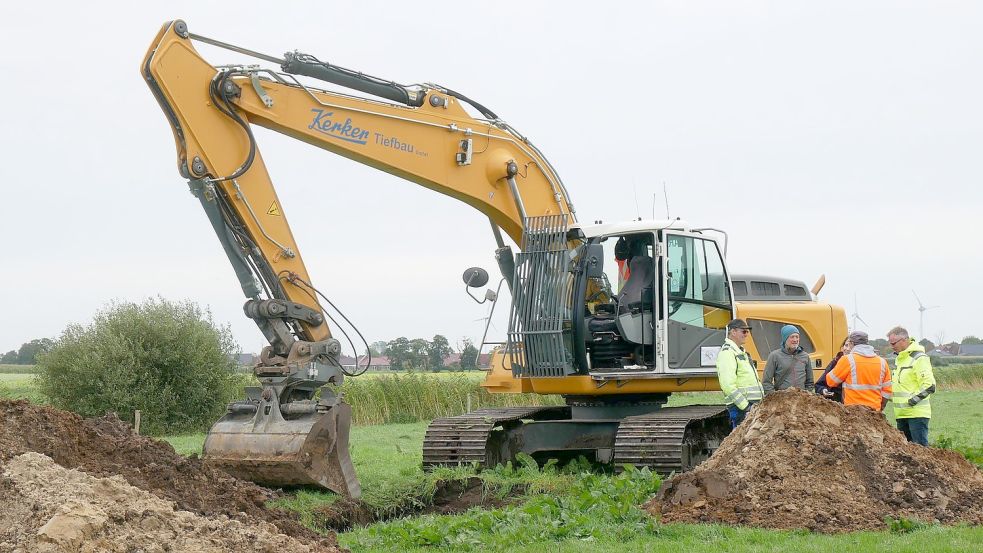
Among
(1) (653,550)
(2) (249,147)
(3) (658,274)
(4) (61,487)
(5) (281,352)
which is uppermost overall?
(2) (249,147)

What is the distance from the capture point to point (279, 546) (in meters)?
6.72

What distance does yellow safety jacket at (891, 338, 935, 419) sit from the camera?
10906mm

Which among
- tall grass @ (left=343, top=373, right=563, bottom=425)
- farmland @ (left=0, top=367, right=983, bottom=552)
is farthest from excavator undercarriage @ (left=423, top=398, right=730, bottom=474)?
tall grass @ (left=343, top=373, right=563, bottom=425)

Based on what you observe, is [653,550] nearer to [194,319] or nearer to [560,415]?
[560,415]

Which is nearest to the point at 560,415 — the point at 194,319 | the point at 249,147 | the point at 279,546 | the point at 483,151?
the point at 483,151

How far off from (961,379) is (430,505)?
113 feet

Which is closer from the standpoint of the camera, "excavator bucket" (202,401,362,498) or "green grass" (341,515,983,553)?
"green grass" (341,515,983,553)

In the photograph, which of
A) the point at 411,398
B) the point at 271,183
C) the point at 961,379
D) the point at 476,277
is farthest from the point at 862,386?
the point at 961,379

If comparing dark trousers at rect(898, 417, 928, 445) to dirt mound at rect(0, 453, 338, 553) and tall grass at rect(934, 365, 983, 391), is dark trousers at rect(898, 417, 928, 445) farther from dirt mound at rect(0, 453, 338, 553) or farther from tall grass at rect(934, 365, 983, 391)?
tall grass at rect(934, 365, 983, 391)

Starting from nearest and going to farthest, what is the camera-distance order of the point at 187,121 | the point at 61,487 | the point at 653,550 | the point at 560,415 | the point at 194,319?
the point at 61,487, the point at 653,550, the point at 187,121, the point at 560,415, the point at 194,319

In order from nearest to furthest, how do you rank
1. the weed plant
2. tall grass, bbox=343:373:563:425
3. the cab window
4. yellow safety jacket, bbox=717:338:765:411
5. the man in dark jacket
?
1. the weed plant
2. yellow safety jacket, bbox=717:338:765:411
3. the man in dark jacket
4. the cab window
5. tall grass, bbox=343:373:563:425

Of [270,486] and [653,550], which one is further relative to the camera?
[270,486]

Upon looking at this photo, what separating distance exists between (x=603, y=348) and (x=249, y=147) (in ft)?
13.8

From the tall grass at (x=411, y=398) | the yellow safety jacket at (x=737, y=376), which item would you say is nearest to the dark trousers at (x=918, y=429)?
the yellow safety jacket at (x=737, y=376)
